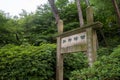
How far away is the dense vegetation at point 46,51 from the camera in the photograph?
324cm

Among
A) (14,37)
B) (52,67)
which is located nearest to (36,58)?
(52,67)

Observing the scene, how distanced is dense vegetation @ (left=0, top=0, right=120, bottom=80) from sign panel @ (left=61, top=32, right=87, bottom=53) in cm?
48

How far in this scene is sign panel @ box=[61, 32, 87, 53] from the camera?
4.83 m

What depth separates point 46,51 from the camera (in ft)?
19.0

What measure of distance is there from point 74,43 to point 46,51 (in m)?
0.97

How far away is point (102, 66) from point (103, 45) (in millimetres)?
8564

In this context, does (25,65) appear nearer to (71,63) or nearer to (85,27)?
(71,63)

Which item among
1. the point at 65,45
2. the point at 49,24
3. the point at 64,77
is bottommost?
the point at 64,77

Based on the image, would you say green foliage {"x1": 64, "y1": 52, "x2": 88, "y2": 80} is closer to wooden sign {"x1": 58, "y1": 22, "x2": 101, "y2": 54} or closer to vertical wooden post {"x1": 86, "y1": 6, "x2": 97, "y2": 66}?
wooden sign {"x1": 58, "y1": 22, "x2": 101, "y2": 54}

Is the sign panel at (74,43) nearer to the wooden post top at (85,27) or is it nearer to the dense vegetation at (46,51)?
the wooden post top at (85,27)

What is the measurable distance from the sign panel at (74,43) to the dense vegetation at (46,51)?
0.48m

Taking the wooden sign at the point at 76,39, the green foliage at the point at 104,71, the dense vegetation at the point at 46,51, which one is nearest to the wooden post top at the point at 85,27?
the wooden sign at the point at 76,39

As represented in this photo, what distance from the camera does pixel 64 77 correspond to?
6.05m

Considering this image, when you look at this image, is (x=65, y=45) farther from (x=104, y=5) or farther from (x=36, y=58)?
(x=104, y=5)
